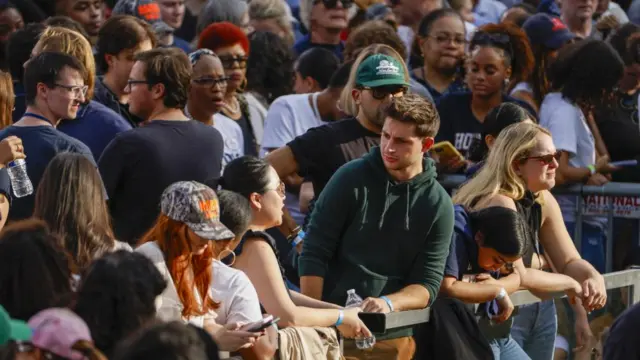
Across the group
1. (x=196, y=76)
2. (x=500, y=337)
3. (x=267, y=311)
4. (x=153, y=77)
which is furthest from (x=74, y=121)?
(x=500, y=337)

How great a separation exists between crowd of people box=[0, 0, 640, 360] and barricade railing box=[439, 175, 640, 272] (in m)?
0.06

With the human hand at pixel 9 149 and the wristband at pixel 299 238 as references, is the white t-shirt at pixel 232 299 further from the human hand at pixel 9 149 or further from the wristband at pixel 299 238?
the wristband at pixel 299 238

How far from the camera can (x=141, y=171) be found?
684cm

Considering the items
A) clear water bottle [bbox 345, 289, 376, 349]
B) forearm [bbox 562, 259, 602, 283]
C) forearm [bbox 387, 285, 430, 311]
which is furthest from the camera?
forearm [bbox 562, 259, 602, 283]

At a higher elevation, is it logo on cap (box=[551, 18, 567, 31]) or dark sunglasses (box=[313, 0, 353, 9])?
dark sunglasses (box=[313, 0, 353, 9])

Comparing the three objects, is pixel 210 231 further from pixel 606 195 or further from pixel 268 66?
pixel 268 66

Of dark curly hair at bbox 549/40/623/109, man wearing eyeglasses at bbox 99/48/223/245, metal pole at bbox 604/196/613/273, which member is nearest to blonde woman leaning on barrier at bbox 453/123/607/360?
man wearing eyeglasses at bbox 99/48/223/245

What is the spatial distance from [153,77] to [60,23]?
171cm

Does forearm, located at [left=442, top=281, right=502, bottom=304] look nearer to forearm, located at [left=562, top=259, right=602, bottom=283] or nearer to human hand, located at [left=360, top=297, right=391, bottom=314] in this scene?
human hand, located at [left=360, top=297, right=391, bottom=314]

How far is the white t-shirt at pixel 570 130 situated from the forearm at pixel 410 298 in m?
Result: 3.31

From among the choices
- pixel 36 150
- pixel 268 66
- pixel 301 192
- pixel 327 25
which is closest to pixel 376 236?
pixel 36 150

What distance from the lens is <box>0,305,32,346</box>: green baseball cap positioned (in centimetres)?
345

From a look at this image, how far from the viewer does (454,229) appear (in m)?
6.73

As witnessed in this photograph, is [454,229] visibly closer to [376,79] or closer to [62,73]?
[376,79]
